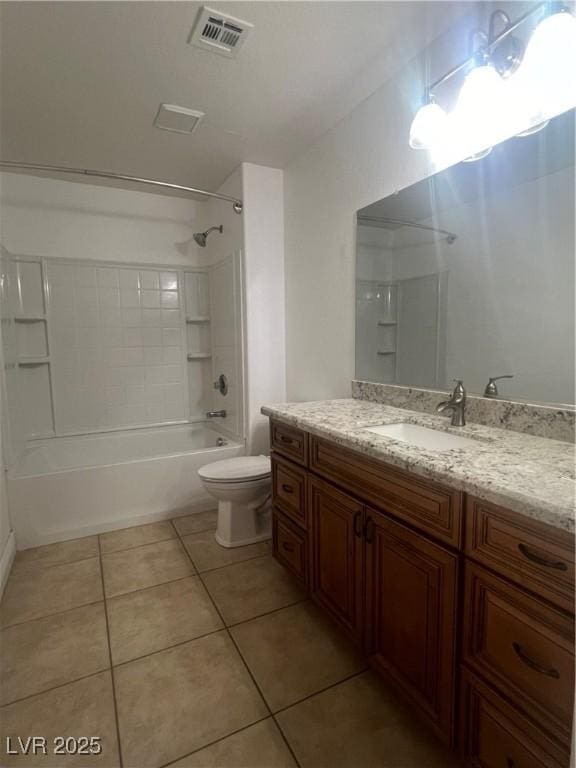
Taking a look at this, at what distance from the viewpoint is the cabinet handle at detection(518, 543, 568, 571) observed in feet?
2.38

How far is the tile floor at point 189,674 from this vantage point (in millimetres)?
1123

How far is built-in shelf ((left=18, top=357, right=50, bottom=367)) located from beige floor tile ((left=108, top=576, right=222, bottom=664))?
1836 mm

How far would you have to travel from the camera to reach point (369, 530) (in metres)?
1.24

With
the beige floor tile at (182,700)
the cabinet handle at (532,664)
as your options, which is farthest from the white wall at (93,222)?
the cabinet handle at (532,664)

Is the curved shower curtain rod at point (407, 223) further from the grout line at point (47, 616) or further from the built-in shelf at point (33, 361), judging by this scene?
the built-in shelf at point (33, 361)

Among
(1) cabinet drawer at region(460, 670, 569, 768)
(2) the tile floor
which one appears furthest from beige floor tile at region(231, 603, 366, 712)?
(1) cabinet drawer at region(460, 670, 569, 768)

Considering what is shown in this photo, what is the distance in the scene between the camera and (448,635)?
0.97m

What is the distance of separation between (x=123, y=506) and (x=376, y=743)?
189 centimetres

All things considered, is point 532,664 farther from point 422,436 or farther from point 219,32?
point 219,32

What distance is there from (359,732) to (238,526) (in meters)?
1.19

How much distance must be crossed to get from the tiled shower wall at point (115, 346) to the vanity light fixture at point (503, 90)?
237 centimetres

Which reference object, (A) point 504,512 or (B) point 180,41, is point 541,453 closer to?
(A) point 504,512

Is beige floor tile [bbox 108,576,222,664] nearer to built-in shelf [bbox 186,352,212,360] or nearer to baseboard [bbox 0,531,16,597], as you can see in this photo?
baseboard [bbox 0,531,16,597]

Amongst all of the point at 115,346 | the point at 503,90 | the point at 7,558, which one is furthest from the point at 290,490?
the point at 115,346
